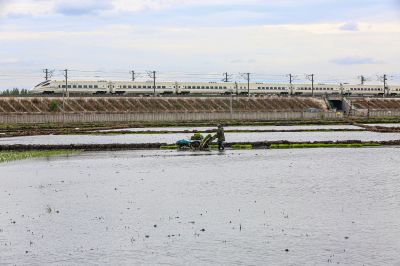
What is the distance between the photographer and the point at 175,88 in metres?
184

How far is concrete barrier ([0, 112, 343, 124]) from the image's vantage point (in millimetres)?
125562

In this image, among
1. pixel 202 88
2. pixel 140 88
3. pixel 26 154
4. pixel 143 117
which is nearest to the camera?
pixel 26 154

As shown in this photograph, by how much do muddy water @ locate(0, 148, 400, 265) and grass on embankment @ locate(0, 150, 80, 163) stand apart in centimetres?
747

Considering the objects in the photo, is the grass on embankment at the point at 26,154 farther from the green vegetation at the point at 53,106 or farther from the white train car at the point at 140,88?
the white train car at the point at 140,88

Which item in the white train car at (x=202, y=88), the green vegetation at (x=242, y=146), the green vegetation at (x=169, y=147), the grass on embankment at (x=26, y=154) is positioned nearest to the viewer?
the grass on embankment at (x=26, y=154)

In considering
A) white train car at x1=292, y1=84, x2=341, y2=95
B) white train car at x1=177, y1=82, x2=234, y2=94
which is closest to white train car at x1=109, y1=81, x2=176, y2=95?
white train car at x1=177, y1=82, x2=234, y2=94

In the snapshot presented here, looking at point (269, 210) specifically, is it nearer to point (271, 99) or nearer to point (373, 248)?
point (373, 248)

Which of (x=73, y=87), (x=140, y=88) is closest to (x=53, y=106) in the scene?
(x=73, y=87)

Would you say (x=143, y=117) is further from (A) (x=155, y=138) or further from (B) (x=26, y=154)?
(B) (x=26, y=154)

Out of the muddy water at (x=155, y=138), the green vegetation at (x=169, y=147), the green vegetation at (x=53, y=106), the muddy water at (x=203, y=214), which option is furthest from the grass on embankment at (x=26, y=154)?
the green vegetation at (x=53, y=106)

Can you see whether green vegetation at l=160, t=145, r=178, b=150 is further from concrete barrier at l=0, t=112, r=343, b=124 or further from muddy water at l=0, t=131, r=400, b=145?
concrete barrier at l=0, t=112, r=343, b=124

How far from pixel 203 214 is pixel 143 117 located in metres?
105

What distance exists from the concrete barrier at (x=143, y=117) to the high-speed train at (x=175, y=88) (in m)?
28.0

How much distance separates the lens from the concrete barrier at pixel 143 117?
412 ft
